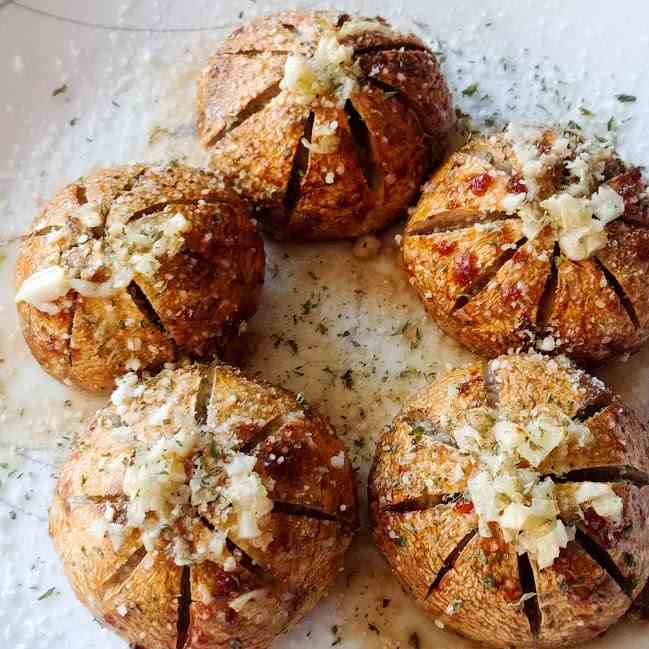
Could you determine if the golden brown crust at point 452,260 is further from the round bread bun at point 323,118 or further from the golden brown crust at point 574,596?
the golden brown crust at point 574,596

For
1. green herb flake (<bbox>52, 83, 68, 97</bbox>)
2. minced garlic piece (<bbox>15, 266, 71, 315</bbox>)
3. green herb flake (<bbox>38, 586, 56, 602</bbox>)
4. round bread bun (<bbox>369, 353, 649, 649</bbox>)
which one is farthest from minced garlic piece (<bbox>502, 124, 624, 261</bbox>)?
green herb flake (<bbox>38, 586, 56, 602</bbox>)

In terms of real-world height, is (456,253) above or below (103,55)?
below

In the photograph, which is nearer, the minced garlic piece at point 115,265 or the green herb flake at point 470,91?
the minced garlic piece at point 115,265

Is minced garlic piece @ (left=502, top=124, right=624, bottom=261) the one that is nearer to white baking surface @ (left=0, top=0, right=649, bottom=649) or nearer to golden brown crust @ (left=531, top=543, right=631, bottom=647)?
white baking surface @ (left=0, top=0, right=649, bottom=649)

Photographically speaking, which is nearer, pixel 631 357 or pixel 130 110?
pixel 631 357

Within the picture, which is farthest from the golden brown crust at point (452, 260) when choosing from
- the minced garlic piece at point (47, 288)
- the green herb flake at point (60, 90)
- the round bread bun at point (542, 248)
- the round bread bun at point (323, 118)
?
the green herb flake at point (60, 90)

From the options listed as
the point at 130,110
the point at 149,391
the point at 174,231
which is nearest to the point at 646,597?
the point at 149,391

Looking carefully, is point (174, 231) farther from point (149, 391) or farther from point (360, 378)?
point (360, 378)
